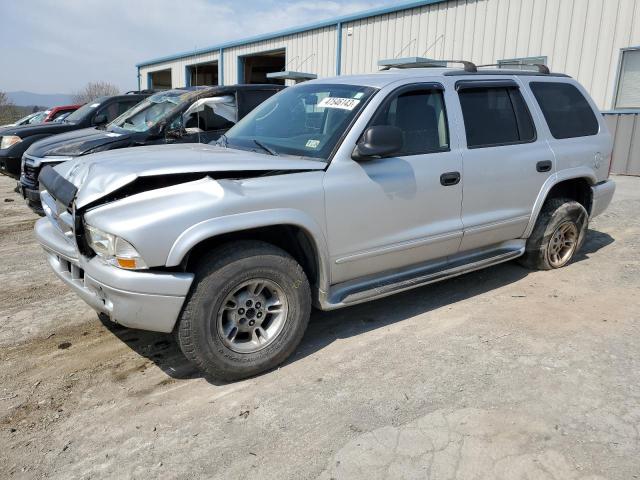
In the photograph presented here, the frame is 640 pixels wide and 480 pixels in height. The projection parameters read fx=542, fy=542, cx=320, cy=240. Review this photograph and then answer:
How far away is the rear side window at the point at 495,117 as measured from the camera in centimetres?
438

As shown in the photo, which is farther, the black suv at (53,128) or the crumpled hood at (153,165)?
the black suv at (53,128)

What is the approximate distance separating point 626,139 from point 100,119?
10583 mm

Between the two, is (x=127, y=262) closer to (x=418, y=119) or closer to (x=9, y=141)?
(x=418, y=119)

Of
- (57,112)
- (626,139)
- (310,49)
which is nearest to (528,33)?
(626,139)

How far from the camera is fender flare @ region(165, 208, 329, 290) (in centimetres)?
300

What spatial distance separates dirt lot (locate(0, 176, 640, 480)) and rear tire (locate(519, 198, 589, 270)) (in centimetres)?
60

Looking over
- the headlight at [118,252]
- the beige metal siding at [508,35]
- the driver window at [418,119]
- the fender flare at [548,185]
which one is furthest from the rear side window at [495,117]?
the beige metal siding at [508,35]

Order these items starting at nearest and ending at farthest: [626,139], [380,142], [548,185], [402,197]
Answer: [380,142] < [402,197] < [548,185] < [626,139]

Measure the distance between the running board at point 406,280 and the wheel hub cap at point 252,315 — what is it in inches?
14.2

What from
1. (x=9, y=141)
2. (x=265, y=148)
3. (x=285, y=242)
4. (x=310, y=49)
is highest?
(x=310, y=49)

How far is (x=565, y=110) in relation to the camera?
521 cm

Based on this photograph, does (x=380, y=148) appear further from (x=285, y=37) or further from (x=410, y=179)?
(x=285, y=37)

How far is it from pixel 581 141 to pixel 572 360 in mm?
2519

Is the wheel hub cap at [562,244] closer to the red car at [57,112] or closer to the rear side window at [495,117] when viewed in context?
the rear side window at [495,117]
